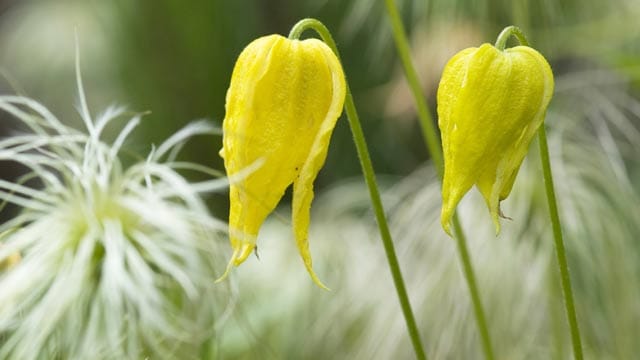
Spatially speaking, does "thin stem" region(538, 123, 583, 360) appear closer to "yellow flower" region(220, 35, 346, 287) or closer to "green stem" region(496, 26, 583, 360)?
"green stem" region(496, 26, 583, 360)

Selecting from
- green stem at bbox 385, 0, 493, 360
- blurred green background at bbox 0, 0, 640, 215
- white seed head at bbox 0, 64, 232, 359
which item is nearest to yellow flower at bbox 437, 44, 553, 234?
green stem at bbox 385, 0, 493, 360

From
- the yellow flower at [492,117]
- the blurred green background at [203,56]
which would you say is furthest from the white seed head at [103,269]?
the blurred green background at [203,56]

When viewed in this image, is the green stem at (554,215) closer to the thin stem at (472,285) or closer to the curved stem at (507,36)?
the curved stem at (507,36)

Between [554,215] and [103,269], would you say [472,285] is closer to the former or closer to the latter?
[554,215]

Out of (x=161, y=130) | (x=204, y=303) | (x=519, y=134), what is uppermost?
(x=519, y=134)

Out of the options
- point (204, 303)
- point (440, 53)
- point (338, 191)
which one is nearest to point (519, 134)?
point (204, 303)

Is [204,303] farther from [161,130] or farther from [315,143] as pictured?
[161,130]
